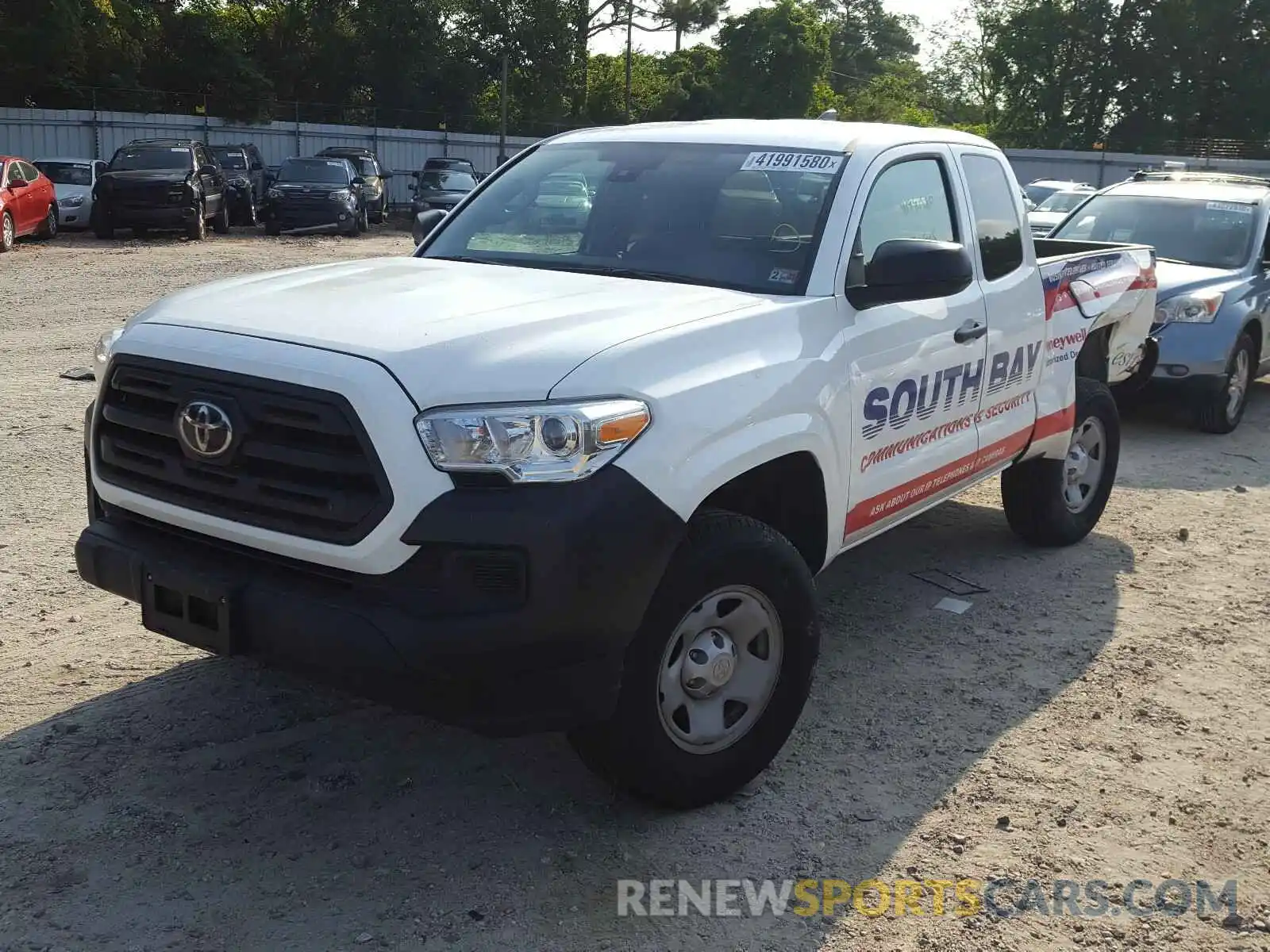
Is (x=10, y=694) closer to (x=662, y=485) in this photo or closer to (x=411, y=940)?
(x=411, y=940)

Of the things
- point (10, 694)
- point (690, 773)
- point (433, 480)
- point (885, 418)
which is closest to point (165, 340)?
point (433, 480)

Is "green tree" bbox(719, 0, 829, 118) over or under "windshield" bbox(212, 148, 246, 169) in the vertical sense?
over

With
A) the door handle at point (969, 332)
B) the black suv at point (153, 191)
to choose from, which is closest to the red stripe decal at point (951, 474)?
the door handle at point (969, 332)

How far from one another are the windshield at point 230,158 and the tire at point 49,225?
567 cm

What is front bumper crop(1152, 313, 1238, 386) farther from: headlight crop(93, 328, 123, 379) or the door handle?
headlight crop(93, 328, 123, 379)

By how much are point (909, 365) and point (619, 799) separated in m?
1.79

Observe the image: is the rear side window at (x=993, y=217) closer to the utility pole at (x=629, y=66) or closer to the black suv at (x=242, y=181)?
the black suv at (x=242, y=181)

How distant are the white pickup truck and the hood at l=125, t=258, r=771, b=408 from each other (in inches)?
0.5

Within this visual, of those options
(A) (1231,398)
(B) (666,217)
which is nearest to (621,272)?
(B) (666,217)

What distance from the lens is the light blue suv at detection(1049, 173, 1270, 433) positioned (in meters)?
9.27

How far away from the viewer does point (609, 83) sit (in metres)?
54.6

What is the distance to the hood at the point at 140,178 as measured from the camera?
21.8 metres

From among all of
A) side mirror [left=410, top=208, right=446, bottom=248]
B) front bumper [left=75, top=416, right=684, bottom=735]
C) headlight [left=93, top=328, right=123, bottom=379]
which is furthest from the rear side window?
headlight [left=93, top=328, right=123, bottom=379]

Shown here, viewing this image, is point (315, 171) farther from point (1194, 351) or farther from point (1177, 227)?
point (1194, 351)
